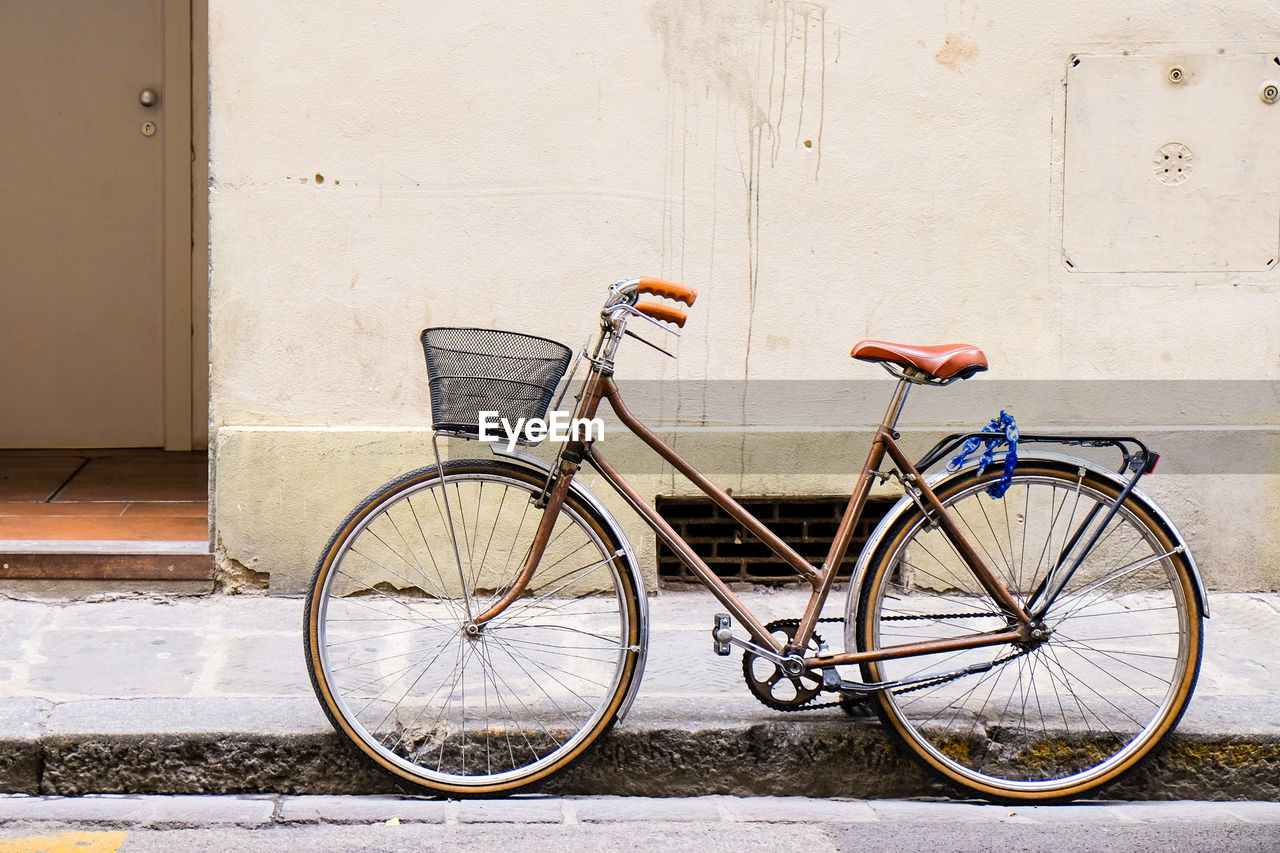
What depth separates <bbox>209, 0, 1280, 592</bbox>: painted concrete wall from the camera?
443cm

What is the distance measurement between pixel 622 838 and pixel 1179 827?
4.50 ft

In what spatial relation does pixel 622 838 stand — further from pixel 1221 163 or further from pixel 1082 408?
pixel 1221 163

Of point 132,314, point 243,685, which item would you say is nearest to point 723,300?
point 243,685

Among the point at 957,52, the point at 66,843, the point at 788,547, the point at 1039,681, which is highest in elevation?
the point at 957,52

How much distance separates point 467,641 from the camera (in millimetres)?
3162

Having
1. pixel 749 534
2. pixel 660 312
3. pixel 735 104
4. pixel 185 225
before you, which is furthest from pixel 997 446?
pixel 185 225

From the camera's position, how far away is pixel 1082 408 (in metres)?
4.64

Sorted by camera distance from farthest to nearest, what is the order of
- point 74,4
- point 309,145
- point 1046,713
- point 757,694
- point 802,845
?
1. point 74,4
2. point 309,145
3. point 1046,713
4. point 757,694
5. point 802,845

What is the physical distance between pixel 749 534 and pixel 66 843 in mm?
2536

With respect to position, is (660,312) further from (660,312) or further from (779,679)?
(779,679)

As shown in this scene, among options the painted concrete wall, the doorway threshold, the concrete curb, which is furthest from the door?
the concrete curb

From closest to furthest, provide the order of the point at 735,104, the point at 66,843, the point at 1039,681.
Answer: the point at 66,843 < the point at 1039,681 < the point at 735,104

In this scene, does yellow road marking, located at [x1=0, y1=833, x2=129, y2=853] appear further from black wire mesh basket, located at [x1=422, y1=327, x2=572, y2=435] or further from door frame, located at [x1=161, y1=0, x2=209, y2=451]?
door frame, located at [x1=161, y1=0, x2=209, y2=451]

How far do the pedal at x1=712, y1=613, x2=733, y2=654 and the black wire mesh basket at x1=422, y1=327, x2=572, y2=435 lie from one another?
70cm
